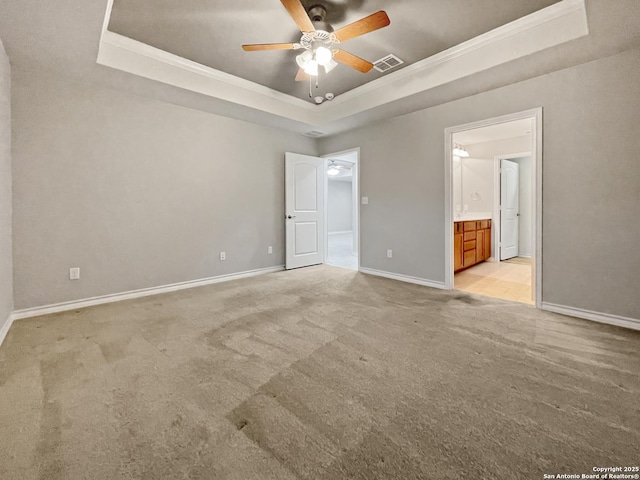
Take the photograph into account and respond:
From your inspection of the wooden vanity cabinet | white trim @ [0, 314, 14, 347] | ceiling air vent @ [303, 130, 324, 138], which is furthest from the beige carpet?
ceiling air vent @ [303, 130, 324, 138]

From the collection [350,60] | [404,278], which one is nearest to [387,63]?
[350,60]

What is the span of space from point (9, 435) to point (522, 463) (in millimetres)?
2280

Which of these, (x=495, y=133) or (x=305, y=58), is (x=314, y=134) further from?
(x=495, y=133)

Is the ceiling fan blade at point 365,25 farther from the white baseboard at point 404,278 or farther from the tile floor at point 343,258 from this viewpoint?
the tile floor at point 343,258

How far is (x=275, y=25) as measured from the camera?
8.43 ft

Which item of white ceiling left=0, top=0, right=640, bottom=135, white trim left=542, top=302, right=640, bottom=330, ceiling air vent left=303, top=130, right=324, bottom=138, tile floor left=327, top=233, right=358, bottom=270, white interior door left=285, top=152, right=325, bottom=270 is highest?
ceiling air vent left=303, top=130, right=324, bottom=138

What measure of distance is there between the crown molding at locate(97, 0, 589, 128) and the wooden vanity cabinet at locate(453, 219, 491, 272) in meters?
2.19

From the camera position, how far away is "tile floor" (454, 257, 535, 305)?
356cm

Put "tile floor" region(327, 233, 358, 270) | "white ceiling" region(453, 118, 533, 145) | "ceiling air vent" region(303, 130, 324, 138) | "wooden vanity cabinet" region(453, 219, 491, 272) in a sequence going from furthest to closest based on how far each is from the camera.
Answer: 1. "tile floor" region(327, 233, 358, 270)
2. "ceiling air vent" region(303, 130, 324, 138)
3. "white ceiling" region(453, 118, 533, 145)
4. "wooden vanity cabinet" region(453, 219, 491, 272)

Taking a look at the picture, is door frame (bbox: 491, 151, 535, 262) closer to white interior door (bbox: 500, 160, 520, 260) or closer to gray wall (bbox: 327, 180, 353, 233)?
white interior door (bbox: 500, 160, 520, 260)

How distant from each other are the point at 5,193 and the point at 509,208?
7.95 m

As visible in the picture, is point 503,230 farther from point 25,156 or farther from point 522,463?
point 25,156

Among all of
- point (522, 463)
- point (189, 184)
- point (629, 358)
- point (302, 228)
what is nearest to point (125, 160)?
point (189, 184)

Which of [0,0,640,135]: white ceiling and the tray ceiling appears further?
the tray ceiling
